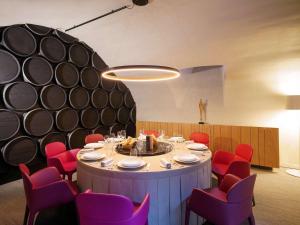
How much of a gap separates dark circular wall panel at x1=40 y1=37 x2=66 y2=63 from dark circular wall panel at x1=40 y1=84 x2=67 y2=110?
54 centimetres

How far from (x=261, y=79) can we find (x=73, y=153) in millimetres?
4051

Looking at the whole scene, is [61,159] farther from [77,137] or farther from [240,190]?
[240,190]

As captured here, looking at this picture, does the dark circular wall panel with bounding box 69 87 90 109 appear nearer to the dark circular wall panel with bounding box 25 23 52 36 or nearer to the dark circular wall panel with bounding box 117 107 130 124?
the dark circular wall panel with bounding box 117 107 130 124

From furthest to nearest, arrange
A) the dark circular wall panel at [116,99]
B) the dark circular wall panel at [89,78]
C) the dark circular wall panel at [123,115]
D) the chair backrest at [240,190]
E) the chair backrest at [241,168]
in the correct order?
the dark circular wall panel at [123,115] → the dark circular wall panel at [116,99] → the dark circular wall panel at [89,78] → the chair backrest at [241,168] → the chair backrest at [240,190]

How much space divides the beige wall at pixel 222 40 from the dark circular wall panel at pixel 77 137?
1772 mm

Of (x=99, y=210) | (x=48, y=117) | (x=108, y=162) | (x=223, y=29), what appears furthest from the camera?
(x=48, y=117)

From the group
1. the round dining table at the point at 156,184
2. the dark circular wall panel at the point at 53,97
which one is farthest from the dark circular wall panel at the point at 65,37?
→ the round dining table at the point at 156,184

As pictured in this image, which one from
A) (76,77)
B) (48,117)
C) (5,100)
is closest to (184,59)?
(76,77)

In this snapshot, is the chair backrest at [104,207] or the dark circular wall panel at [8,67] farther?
the dark circular wall panel at [8,67]

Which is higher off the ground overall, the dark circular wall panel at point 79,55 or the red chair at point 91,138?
the dark circular wall panel at point 79,55

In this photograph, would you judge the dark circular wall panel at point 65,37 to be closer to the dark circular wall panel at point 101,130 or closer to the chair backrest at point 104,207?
the dark circular wall panel at point 101,130

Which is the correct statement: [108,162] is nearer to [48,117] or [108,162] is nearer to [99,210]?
[99,210]

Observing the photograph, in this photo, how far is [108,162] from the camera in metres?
2.14

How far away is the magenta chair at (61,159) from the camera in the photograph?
2803mm
